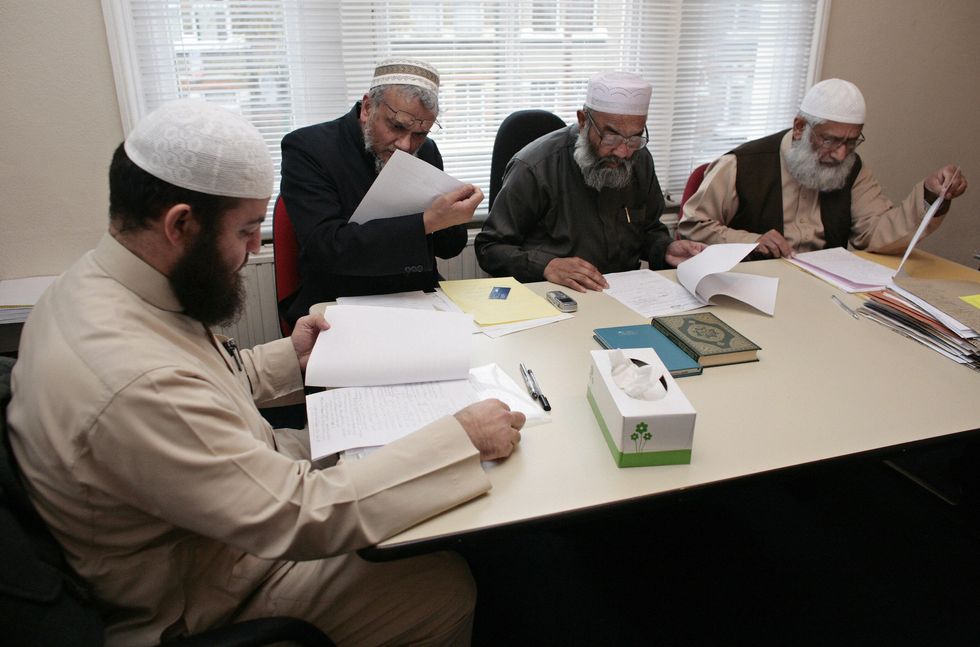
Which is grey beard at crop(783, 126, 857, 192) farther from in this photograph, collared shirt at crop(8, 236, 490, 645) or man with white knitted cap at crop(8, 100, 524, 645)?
collared shirt at crop(8, 236, 490, 645)

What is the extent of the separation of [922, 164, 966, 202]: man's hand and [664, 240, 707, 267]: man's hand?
87 cm

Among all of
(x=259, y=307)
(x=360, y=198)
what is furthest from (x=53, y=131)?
(x=360, y=198)

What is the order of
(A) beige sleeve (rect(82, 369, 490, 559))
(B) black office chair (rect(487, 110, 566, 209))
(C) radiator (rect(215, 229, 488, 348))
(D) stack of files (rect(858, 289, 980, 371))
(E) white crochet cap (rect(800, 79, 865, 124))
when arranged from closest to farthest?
(A) beige sleeve (rect(82, 369, 490, 559))
(D) stack of files (rect(858, 289, 980, 371))
(E) white crochet cap (rect(800, 79, 865, 124))
(B) black office chair (rect(487, 110, 566, 209))
(C) radiator (rect(215, 229, 488, 348))

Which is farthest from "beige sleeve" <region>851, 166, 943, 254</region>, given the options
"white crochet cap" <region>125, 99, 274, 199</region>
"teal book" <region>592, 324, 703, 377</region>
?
"white crochet cap" <region>125, 99, 274, 199</region>

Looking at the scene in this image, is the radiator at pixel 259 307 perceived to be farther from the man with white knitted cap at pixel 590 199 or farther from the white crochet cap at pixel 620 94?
the white crochet cap at pixel 620 94

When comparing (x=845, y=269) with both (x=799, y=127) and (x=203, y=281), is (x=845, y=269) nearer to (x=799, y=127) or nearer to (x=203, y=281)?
(x=799, y=127)

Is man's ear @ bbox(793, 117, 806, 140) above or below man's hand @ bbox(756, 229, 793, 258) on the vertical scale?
above

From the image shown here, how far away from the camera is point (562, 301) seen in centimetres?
184

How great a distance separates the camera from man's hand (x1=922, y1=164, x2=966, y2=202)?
90.5 inches

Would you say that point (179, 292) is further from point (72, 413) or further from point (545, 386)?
point (545, 386)

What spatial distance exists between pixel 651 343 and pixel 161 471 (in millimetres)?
1107

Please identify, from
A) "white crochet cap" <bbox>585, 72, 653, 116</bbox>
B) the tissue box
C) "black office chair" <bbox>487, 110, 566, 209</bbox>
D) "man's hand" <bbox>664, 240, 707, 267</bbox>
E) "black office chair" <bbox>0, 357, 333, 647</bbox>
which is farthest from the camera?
"black office chair" <bbox>487, 110, 566, 209</bbox>

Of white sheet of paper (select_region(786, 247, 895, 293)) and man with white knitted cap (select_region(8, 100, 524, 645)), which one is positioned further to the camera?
white sheet of paper (select_region(786, 247, 895, 293))

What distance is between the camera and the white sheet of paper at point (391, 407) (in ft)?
3.84
